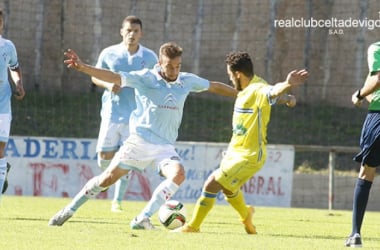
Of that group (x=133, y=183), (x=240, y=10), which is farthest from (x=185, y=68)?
(x=133, y=183)

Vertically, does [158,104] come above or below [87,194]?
above

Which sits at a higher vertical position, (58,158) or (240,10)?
(240,10)

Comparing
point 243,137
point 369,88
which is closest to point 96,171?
point 243,137

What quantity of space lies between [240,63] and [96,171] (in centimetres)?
869

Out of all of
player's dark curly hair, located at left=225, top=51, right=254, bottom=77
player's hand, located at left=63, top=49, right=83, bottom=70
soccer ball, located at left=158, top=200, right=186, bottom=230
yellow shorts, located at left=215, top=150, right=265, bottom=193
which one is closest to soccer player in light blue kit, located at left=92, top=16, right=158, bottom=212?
player's dark curly hair, located at left=225, top=51, right=254, bottom=77

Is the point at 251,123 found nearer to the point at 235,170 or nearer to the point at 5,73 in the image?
the point at 235,170

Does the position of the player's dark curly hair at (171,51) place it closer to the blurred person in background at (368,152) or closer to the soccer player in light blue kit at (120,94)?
the blurred person in background at (368,152)

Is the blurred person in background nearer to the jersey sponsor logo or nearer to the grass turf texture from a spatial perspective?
the grass turf texture

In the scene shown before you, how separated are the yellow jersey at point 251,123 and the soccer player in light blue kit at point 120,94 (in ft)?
9.81

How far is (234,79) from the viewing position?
9.20 meters

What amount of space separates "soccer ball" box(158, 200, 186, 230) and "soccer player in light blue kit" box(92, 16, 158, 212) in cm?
292

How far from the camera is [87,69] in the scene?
8508 millimetres

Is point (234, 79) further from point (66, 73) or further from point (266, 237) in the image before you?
point (66, 73)

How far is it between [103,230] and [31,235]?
94 centimetres
